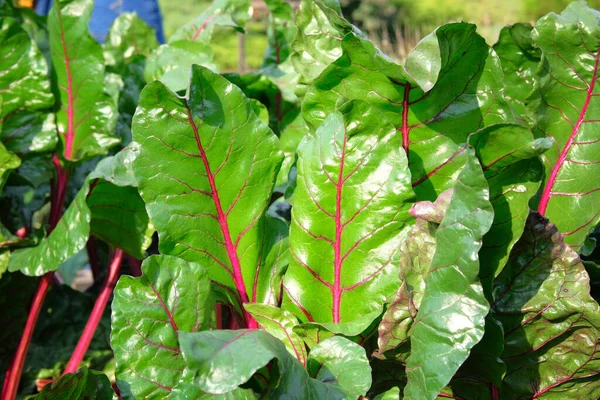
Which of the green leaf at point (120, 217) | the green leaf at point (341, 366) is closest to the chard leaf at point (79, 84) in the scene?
the green leaf at point (120, 217)

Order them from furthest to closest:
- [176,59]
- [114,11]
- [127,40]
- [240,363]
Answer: [114,11]
[127,40]
[176,59]
[240,363]

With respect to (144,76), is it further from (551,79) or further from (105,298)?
(551,79)

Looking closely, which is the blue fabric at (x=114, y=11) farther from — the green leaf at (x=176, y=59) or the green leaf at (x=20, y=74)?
the green leaf at (x=20, y=74)

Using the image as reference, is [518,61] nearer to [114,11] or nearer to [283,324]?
[283,324]

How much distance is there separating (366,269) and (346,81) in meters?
0.24

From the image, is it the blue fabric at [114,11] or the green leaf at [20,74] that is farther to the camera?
the blue fabric at [114,11]

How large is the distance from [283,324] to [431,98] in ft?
1.12

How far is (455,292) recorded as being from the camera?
717 mm

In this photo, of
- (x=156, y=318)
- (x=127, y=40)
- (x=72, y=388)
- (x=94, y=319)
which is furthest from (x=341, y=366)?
(x=127, y=40)

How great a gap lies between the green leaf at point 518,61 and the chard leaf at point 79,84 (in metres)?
0.72

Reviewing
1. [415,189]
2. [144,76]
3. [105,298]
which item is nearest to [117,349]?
[415,189]

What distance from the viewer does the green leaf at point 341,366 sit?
76 cm

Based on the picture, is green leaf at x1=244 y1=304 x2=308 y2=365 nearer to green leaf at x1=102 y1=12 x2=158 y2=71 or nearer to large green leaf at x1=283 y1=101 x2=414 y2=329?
large green leaf at x1=283 y1=101 x2=414 y2=329

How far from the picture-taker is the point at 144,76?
148 centimetres
